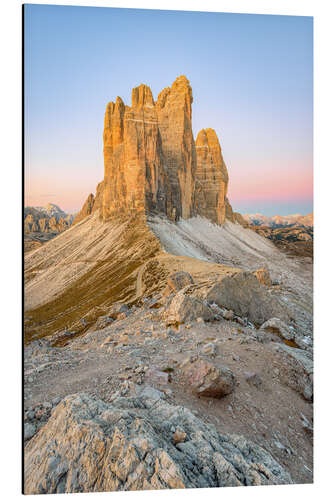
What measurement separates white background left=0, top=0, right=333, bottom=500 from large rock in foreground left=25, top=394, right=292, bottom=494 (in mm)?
266

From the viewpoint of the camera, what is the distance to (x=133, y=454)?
3.93m

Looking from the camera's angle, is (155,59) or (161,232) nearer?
(155,59)

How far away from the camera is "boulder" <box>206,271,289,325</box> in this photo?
38.7 ft

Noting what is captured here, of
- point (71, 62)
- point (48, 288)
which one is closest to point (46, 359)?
point (71, 62)

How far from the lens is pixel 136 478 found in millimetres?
4031

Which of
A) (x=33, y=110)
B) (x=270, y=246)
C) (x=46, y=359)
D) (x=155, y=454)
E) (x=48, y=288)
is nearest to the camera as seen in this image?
(x=155, y=454)

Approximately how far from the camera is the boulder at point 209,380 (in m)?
5.32

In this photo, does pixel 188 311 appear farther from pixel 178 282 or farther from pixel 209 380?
pixel 178 282

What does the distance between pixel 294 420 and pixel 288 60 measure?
9.09 meters

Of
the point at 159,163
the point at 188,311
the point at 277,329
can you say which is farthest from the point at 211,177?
the point at 188,311

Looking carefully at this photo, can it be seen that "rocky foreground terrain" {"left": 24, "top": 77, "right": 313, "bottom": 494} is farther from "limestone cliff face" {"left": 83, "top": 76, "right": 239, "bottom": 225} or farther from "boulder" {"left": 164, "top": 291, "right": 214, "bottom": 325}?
"limestone cliff face" {"left": 83, "top": 76, "right": 239, "bottom": 225}
